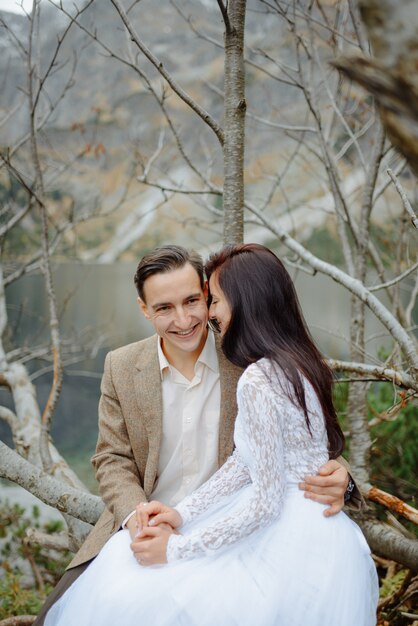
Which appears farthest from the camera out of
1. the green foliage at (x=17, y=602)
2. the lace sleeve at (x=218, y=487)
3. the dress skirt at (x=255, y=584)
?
the green foliage at (x=17, y=602)

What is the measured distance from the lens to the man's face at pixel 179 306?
2.02m

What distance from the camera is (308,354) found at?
74.9 inches

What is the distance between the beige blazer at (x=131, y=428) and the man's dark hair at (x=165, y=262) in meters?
0.25

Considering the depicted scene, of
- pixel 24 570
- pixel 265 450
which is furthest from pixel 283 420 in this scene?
pixel 24 570

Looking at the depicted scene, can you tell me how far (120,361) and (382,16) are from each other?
65.8 inches

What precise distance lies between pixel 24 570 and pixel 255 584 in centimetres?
398

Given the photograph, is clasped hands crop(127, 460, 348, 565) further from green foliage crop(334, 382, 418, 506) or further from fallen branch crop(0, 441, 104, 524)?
green foliage crop(334, 382, 418, 506)

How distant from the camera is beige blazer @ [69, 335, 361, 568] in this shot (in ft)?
6.68

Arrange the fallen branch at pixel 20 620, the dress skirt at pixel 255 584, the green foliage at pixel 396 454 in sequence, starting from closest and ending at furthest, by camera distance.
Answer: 1. the dress skirt at pixel 255 584
2. the fallen branch at pixel 20 620
3. the green foliage at pixel 396 454

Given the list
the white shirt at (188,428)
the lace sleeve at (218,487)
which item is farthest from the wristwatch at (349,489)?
the white shirt at (188,428)

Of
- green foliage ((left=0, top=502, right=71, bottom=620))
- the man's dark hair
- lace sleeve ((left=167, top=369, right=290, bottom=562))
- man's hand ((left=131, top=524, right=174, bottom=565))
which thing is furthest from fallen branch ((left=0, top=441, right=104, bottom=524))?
green foliage ((left=0, top=502, right=71, bottom=620))

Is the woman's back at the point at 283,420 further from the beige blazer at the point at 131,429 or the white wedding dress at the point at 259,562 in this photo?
the beige blazer at the point at 131,429

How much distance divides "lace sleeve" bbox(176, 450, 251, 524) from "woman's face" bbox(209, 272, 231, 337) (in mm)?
404

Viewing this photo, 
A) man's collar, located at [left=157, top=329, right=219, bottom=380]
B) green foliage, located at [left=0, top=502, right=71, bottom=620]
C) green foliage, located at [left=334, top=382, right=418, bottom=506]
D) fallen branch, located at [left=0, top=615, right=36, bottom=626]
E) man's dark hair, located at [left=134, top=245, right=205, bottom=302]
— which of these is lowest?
green foliage, located at [left=0, top=502, right=71, bottom=620]
